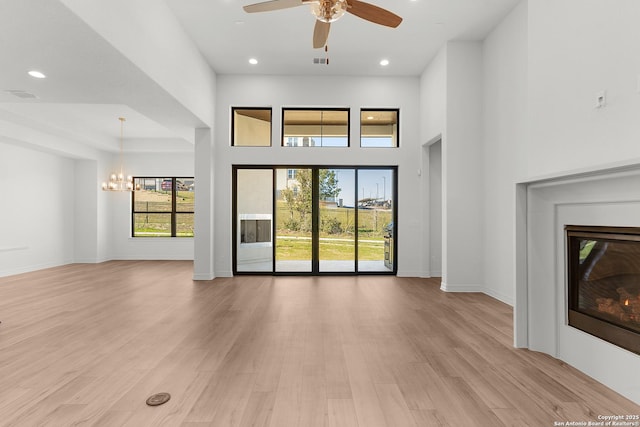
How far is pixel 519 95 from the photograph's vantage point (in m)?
4.52

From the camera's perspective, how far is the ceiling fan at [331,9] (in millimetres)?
2988

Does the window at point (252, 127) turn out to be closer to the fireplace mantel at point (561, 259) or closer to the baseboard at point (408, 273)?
the baseboard at point (408, 273)

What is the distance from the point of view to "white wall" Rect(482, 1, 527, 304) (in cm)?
451

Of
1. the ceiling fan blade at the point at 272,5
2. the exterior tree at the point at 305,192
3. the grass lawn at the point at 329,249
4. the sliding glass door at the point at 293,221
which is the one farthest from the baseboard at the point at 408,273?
the ceiling fan blade at the point at 272,5

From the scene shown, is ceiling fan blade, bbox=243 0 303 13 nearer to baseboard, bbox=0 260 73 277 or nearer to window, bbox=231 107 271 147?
window, bbox=231 107 271 147

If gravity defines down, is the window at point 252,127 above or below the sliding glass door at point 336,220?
above

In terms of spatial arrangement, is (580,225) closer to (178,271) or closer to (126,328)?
(126,328)

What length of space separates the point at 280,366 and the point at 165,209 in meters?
8.59

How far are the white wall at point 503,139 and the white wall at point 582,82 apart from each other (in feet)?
4.63

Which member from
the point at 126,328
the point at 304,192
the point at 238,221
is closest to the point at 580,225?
the point at 126,328

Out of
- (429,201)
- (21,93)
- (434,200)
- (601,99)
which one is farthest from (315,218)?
(601,99)

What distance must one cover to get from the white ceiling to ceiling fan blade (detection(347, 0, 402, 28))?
156cm

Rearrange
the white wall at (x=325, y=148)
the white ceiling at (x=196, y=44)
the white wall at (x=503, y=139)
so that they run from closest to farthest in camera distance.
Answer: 1. the white ceiling at (x=196, y=44)
2. the white wall at (x=503, y=139)
3. the white wall at (x=325, y=148)

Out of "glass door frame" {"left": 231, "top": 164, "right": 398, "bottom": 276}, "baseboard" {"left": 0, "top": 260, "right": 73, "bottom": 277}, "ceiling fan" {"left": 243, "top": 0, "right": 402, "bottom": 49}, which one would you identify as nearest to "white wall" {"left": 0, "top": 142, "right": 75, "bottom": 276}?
"baseboard" {"left": 0, "top": 260, "right": 73, "bottom": 277}
